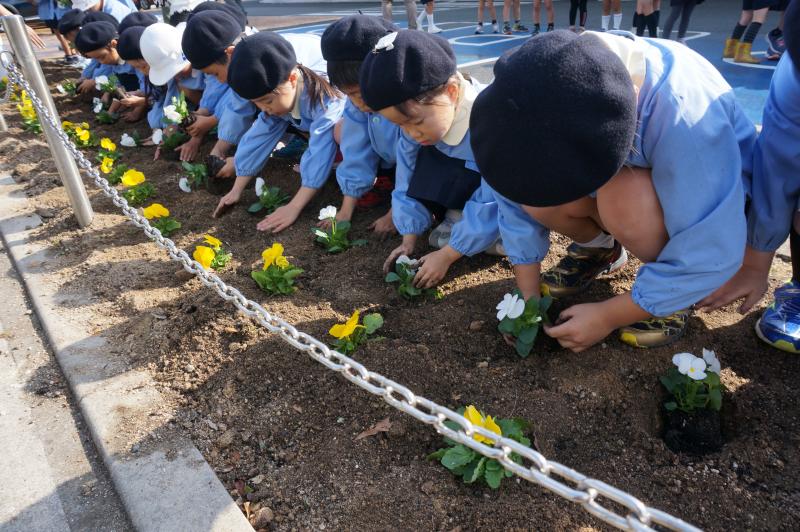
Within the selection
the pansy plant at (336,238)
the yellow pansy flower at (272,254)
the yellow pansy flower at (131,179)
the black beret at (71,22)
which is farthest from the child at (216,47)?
the black beret at (71,22)

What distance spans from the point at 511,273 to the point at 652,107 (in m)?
1.18

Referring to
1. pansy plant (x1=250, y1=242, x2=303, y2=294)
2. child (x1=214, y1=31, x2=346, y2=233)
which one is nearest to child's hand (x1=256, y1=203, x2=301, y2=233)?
child (x1=214, y1=31, x2=346, y2=233)

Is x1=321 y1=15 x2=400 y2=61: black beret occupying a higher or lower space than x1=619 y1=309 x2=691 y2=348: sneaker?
higher

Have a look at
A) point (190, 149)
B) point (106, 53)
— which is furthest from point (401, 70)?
point (106, 53)

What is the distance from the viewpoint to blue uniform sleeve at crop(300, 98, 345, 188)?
135 inches

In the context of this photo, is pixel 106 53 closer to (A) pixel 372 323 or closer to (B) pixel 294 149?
(B) pixel 294 149

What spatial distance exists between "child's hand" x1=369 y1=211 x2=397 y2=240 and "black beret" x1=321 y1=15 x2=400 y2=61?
0.85 meters

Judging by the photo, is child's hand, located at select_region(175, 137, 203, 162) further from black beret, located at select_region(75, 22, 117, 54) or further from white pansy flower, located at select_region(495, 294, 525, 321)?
white pansy flower, located at select_region(495, 294, 525, 321)

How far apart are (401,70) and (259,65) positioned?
45.1 inches

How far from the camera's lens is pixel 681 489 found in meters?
1.65

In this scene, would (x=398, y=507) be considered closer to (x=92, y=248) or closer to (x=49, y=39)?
(x=92, y=248)

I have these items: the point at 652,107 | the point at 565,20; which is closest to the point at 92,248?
the point at 652,107

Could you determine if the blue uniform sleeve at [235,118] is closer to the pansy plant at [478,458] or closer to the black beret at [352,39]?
the black beret at [352,39]

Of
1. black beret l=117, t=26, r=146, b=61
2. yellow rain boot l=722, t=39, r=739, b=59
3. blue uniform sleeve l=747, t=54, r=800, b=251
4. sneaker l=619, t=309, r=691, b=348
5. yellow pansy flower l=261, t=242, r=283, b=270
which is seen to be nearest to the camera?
blue uniform sleeve l=747, t=54, r=800, b=251
